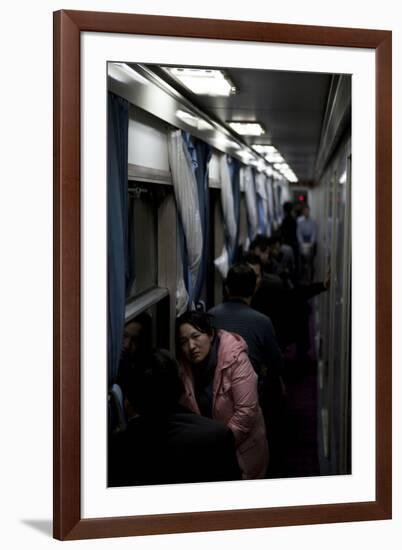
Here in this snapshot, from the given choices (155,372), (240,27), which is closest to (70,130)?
(240,27)

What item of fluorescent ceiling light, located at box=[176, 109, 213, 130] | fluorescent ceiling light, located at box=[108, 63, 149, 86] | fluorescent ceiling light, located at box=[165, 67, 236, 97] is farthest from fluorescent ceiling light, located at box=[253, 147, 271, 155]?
fluorescent ceiling light, located at box=[108, 63, 149, 86]

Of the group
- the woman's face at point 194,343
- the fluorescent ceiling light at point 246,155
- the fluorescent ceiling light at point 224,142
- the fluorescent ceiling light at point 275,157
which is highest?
the fluorescent ceiling light at point 275,157

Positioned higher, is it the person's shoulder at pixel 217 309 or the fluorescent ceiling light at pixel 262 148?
the fluorescent ceiling light at pixel 262 148

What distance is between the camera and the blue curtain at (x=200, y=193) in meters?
2.95

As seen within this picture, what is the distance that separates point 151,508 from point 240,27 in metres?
1.32

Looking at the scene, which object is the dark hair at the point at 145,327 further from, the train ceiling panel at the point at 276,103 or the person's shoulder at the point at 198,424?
the train ceiling panel at the point at 276,103

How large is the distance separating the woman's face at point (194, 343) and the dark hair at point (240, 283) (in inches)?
17.1

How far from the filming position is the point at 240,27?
1957 millimetres

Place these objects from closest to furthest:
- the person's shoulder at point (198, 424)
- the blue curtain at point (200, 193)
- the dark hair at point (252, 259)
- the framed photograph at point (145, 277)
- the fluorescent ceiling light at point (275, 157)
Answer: the framed photograph at point (145, 277) < the person's shoulder at point (198, 424) < the blue curtain at point (200, 193) < the dark hair at point (252, 259) < the fluorescent ceiling light at point (275, 157)

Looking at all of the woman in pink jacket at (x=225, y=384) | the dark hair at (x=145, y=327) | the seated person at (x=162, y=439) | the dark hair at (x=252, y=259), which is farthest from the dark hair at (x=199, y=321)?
the dark hair at (x=252, y=259)

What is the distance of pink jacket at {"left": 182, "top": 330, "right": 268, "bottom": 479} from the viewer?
2.19m

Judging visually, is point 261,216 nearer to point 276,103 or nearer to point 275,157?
point 275,157

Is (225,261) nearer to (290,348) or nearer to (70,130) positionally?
(290,348)

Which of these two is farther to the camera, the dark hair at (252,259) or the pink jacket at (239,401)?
the dark hair at (252,259)
